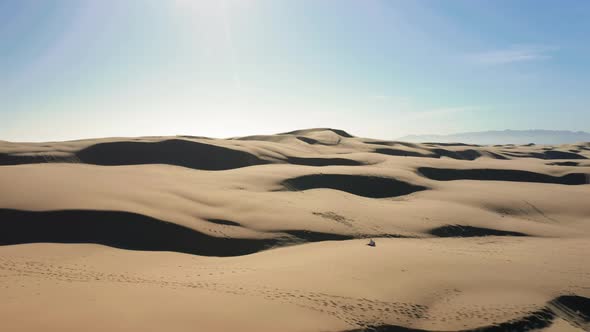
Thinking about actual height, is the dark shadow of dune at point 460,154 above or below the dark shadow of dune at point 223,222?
above

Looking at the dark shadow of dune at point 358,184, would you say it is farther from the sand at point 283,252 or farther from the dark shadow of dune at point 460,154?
the dark shadow of dune at point 460,154

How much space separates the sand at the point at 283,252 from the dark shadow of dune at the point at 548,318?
1.8 inches

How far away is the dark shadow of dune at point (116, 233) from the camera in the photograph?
14.6 meters

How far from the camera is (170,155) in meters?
36.8

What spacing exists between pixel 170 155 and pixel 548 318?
32.6 m

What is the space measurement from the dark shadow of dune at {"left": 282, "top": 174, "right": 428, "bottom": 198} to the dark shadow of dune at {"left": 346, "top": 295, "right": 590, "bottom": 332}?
16552 millimetres

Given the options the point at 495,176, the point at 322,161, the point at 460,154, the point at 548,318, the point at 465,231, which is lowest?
the point at 548,318

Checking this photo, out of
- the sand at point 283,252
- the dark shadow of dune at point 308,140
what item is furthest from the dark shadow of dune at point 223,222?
A: the dark shadow of dune at point 308,140

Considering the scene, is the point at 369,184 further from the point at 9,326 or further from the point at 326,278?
the point at 9,326

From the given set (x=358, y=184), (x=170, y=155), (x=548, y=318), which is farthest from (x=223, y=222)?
(x=170, y=155)

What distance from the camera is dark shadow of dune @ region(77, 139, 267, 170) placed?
3497 cm

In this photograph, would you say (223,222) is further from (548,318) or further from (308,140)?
(308,140)

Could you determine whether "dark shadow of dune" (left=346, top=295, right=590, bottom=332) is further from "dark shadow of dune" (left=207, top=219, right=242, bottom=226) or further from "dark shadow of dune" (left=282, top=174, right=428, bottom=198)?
"dark shadow of dune" (left=282, top=174, right=428, bottom=198)

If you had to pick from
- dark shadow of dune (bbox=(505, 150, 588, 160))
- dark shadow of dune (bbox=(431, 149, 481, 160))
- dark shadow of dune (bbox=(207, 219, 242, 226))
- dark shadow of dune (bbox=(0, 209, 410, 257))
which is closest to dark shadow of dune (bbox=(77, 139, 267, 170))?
dark shadow of dune (bbox=(207, 219, 242, 226))
